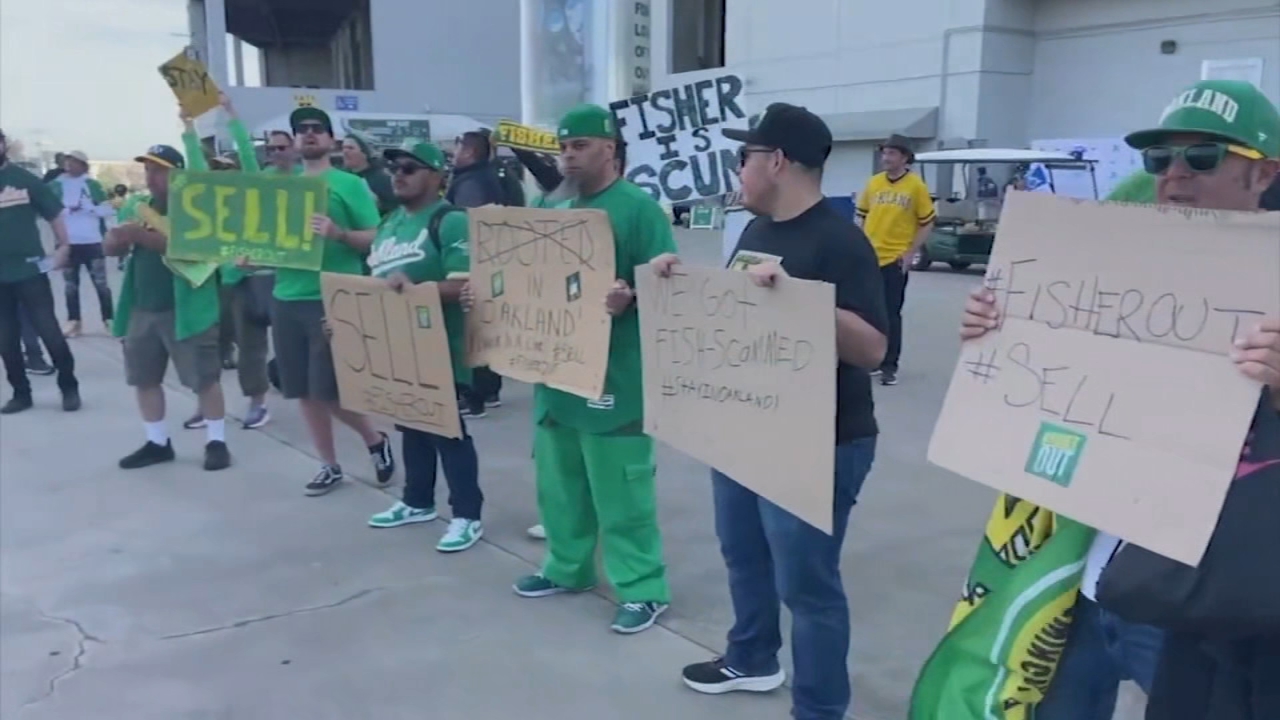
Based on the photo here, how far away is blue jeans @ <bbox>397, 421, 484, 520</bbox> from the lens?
5016 mm

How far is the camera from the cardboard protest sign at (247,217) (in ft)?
17.9

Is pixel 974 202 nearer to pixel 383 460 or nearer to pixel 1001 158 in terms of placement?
pixel 1001 158

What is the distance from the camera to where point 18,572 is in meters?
4.92

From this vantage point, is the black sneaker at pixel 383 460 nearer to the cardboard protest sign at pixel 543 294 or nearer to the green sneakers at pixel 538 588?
the cardboard protest sign at pixel 543 294

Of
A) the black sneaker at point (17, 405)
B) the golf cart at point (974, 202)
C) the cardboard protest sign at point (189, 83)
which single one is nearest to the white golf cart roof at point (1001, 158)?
the golf cart at point (974, 202)

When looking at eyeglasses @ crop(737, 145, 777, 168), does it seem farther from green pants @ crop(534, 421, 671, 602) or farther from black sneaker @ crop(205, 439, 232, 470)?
black sneaker @ crop(205, 439, 232, 470)

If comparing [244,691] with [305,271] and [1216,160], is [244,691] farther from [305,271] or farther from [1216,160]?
[1216,160]

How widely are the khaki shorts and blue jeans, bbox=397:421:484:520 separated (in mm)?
1793

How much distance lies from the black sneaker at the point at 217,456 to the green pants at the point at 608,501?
113 inches

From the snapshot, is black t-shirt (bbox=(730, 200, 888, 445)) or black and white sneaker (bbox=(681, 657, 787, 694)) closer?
black t-shirt (bbox=(730, 200, 888, 445))

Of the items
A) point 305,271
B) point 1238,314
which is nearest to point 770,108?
point 1238,314

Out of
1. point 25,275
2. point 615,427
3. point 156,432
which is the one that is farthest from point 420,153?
point 25,275

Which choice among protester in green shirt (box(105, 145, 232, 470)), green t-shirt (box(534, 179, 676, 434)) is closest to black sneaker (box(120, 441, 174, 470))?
protester in green shirt (box(105, 145, 232, 470))

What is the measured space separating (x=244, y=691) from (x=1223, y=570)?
10.1 ft
